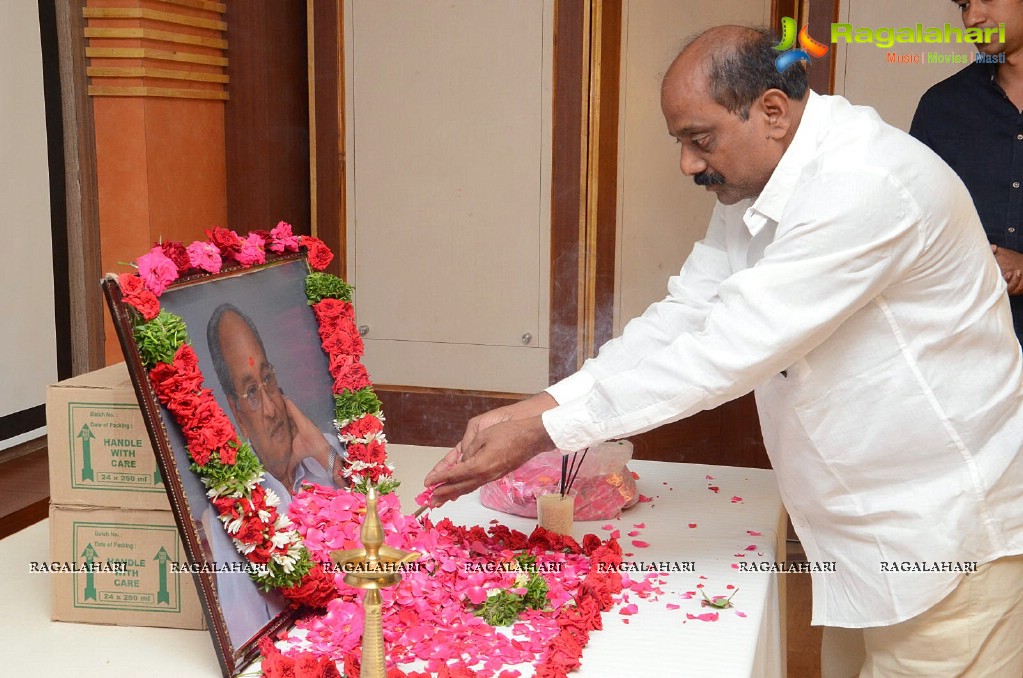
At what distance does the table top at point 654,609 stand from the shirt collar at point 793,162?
59cm

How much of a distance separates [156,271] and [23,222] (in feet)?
6.53

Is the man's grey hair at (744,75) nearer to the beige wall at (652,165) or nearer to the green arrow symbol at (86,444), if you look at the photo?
the green arrow symbol at (86,444)

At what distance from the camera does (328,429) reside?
6.01ft

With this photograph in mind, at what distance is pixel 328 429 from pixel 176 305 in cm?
47

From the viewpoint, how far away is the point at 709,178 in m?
1.77

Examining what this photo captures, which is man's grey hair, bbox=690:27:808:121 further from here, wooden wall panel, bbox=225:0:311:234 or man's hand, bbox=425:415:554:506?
wooden wall panel, bbox=225:0:311:234

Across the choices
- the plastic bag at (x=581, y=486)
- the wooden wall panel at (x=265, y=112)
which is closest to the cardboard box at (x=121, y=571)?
the plastic bag at (x=581, y=486)

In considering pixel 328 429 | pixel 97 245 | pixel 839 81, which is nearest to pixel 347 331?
pixel 328 429

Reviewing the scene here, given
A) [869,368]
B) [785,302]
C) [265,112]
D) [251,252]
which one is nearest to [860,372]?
[869,368]

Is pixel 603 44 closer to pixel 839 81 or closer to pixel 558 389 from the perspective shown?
pixel 839 81

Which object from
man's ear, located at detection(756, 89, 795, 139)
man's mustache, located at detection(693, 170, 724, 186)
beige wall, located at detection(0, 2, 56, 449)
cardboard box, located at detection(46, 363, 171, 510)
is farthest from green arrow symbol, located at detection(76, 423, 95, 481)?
beige wall, located at detection(0, 2, 56, 449)

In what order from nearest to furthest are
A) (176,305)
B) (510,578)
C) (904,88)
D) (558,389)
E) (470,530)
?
(176,305) < (510,578) < (470,530) < (558,389) < (904,88)

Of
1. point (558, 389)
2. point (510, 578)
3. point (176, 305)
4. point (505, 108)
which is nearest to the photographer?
point (176, 305)

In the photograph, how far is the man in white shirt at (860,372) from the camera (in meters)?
1.54
